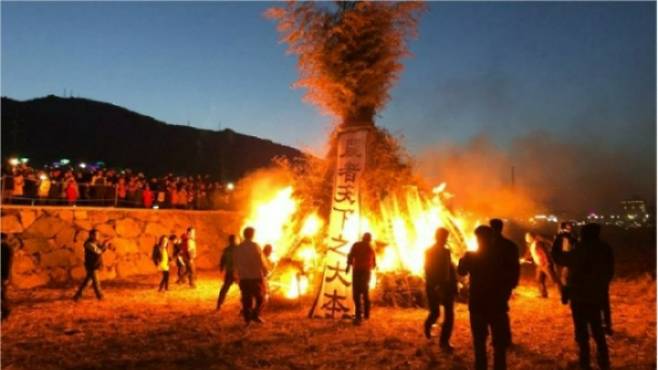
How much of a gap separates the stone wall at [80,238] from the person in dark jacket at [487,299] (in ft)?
43.8

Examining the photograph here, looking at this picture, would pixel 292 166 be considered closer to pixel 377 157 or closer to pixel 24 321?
pixel 377 157

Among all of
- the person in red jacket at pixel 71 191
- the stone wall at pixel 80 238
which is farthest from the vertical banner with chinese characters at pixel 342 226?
the person in red jacket at pixel 71 191

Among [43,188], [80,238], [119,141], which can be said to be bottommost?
[80,238]

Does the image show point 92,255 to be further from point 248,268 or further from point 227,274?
point 248,268

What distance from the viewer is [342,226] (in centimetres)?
1171

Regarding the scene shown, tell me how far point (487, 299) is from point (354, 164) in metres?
6.38

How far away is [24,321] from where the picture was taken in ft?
34.4

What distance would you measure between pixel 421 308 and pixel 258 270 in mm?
3924

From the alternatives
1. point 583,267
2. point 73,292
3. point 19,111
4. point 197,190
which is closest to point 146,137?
point 19,111

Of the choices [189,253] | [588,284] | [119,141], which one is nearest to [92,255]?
[189,253]

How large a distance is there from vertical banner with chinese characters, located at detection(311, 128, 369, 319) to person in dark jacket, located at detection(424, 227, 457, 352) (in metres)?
2.88

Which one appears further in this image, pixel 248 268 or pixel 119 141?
pixel 119 141

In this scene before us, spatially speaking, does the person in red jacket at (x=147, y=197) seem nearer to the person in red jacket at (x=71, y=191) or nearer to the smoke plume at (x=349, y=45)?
the person in red jacket at (x=71, y=191)

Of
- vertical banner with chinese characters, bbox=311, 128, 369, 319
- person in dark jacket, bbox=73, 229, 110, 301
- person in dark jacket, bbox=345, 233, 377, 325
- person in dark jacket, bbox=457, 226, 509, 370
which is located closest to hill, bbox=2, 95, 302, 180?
person in dark jacket, bbox=73, 229, 110, 301
